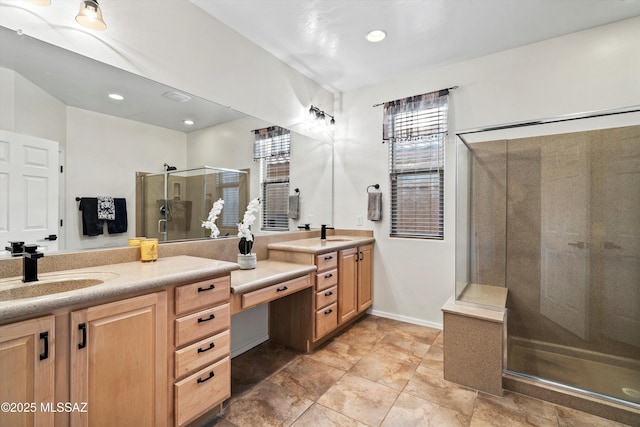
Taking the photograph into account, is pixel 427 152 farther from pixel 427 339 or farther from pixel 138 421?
pixel 138 421

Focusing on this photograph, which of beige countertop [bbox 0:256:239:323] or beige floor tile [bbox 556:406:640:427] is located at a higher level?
beige countertop [bbox 0:256:239:323]

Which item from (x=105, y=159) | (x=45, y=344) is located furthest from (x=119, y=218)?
(x=45, y=344)

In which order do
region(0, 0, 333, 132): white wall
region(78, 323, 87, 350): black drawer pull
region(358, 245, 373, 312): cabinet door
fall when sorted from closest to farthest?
1. region(78, 323, 87, 350): black drawer pull
2. region(0, 0, 333, 132): white wall
3. region(358, 245, 373, 312): cabinet door

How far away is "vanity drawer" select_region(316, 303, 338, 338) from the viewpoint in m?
2.62

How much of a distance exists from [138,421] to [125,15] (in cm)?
231

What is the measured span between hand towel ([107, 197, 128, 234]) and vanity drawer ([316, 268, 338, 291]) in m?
1.52

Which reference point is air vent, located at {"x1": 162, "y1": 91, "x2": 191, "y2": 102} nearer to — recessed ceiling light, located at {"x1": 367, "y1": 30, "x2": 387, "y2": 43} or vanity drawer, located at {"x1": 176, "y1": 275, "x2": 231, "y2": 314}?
vanity drawer, located at {"x1": 176, "y1": 275, "x2": 231, "y2": 314}

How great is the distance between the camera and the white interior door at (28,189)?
142cm

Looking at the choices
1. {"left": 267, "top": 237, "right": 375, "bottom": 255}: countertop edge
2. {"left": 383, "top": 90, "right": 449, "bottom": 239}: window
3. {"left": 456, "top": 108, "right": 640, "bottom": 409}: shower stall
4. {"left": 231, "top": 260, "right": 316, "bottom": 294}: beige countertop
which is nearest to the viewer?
{"left": 231, "top": 260, "right": 316, "bottom": 294}: beige countertop

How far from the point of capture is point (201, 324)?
162 centimetres

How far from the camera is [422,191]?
3.25 metres

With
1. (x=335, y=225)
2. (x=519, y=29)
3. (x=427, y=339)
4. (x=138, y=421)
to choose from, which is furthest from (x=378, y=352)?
(x=519, y=29)

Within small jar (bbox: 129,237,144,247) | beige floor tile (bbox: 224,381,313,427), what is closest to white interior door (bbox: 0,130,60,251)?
small jar (bbox: 129,237,144,247)

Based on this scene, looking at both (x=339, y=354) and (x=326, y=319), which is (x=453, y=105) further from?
(x=339, y=354)
